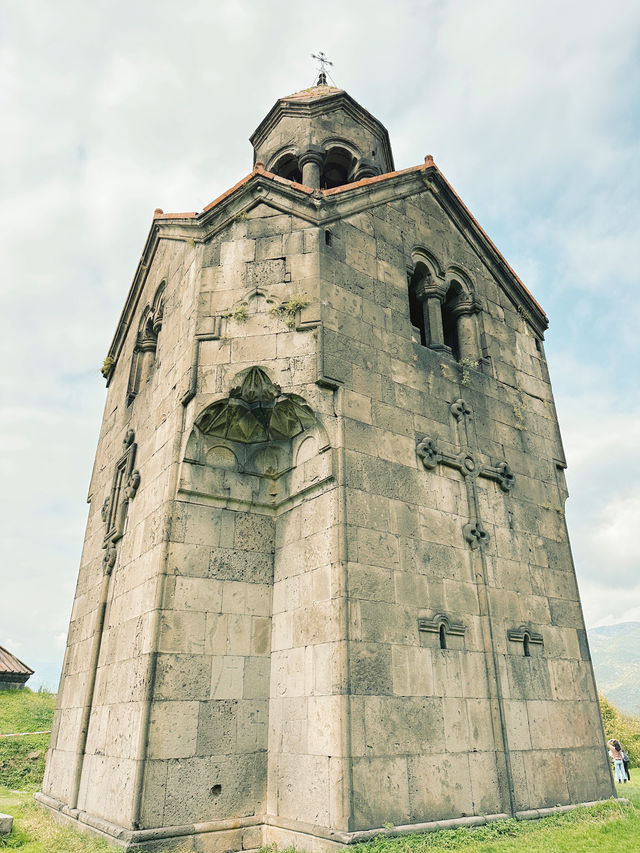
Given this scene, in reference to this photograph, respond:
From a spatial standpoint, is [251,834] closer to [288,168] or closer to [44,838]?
[44,838]

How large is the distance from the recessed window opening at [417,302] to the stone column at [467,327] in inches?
29.8

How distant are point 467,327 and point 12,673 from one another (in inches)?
594

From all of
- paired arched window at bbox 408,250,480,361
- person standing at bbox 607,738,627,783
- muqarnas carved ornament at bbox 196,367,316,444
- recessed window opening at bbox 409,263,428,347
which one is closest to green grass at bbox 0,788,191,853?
muqarnas carved ornament at bbox 196,367,316,444

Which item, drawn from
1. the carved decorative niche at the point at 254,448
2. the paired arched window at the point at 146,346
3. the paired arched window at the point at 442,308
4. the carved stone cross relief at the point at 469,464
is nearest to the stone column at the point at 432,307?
the paired arched window at the point at 442,308

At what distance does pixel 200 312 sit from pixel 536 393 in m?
6.14

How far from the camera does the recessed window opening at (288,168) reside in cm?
1316

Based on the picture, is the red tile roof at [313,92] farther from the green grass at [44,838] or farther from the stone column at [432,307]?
the green grass at [44,838]

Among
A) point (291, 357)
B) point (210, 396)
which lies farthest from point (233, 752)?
point (291, 357)

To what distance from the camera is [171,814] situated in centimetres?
643

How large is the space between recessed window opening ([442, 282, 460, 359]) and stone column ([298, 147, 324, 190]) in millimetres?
3682

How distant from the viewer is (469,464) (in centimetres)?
886

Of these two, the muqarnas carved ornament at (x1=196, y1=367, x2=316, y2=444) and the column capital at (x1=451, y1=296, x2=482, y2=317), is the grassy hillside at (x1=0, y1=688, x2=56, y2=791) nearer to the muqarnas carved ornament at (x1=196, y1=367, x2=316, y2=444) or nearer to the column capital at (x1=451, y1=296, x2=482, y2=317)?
the muqarnas carved ornament at (x1=196, y1=367, x2=316, y2=444)

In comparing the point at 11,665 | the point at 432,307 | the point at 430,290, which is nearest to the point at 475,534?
the point at 432,307

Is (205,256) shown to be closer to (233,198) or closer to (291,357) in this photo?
(233,198)
